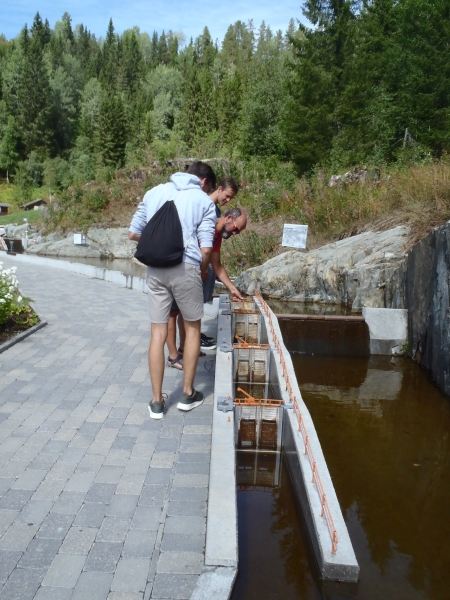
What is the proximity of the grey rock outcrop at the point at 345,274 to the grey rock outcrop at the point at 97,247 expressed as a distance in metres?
14.9

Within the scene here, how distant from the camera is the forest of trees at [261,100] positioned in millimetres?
24562

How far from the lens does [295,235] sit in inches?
602

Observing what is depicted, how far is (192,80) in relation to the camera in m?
54.8

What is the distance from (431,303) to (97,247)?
A: 24405 millimetres

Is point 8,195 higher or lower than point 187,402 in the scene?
higher

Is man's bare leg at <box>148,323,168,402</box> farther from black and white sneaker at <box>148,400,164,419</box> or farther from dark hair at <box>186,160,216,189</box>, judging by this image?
dark hair at <box>186,160,216,189</box>

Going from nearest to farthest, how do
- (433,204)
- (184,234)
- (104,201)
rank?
(184,234), (433,204), (104,201)

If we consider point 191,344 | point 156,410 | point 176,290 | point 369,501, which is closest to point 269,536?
point 369,501

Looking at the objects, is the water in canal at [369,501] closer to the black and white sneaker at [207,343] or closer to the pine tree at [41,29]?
the black and white sneaker at [207,343]

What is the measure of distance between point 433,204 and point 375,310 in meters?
3.41

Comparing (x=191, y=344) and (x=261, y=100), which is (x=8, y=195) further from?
(x=191, y=344)

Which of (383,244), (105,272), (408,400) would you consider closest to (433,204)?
(383,244)

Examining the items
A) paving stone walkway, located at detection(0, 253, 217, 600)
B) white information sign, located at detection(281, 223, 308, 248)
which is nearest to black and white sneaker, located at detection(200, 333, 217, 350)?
paving stone walkway, located at detection(0, 253, 217, 600)

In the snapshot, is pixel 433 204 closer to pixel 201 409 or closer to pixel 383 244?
pixel 383 244
